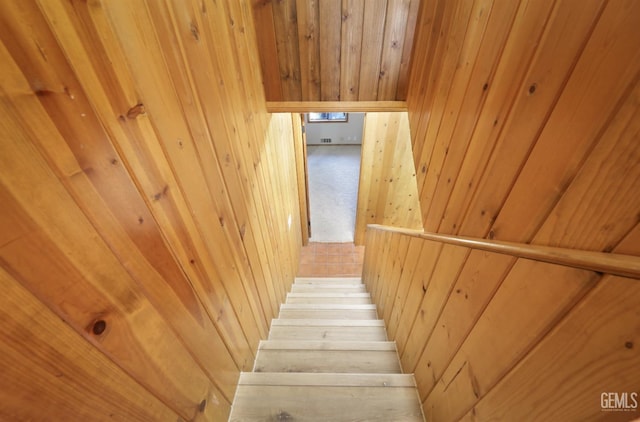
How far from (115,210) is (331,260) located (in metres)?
3.76

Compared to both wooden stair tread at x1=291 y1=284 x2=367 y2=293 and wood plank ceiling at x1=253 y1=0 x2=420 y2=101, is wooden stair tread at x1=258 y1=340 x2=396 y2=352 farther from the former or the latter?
wood plank ceiling at x1=253 y1=0 x2=420 y2=101

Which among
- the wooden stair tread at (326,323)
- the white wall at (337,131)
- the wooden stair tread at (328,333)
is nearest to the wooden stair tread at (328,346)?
the wooden stair tread at (328,333)

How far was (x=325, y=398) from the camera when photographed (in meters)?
1.17

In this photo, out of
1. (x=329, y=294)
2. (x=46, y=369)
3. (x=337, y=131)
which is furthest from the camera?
(x=337, y=131)

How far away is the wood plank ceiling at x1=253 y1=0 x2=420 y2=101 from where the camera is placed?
1.46 m

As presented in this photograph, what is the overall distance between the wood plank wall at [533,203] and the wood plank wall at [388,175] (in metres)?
1.60

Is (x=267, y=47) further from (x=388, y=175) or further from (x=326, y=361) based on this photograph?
(x=388, y=175)

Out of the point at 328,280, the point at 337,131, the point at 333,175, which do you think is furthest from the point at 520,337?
the point at 337,131

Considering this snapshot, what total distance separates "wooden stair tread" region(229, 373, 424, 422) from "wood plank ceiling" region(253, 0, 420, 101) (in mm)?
1732

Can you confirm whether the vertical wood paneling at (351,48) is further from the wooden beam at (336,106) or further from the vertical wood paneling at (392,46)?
the vertical wood paneling at (392,46)

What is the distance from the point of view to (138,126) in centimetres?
61

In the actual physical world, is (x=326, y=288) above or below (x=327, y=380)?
above

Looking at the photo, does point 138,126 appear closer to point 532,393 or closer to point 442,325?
point 532,393

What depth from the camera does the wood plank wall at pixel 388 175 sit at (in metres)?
2.80
